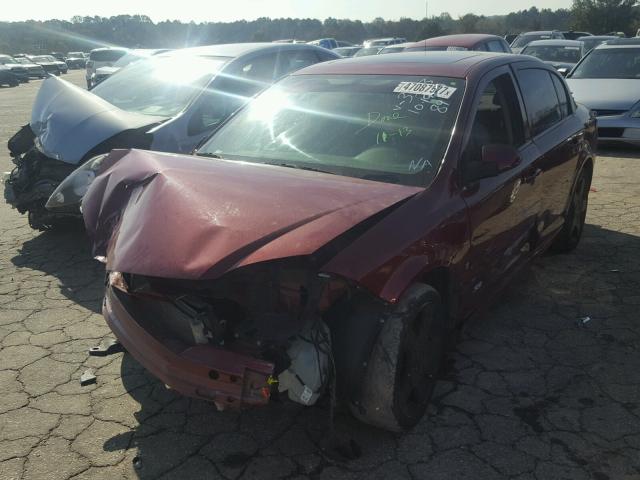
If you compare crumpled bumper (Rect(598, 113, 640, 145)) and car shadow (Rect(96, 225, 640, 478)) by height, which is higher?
crumpled bumper (Rect(598, 113, 640, 145))

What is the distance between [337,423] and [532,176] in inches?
82.7

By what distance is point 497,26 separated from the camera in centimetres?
6588

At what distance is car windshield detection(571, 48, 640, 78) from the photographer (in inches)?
409

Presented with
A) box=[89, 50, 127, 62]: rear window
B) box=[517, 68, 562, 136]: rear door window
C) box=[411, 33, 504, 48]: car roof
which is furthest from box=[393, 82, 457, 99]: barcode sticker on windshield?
box=[89, 50, 127, 62]: rear window

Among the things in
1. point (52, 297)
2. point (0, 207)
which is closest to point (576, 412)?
point (52, 297)

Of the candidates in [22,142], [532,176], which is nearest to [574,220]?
[532,176]

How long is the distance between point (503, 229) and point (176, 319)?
6.62ft

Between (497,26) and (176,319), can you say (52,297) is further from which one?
(497,26)

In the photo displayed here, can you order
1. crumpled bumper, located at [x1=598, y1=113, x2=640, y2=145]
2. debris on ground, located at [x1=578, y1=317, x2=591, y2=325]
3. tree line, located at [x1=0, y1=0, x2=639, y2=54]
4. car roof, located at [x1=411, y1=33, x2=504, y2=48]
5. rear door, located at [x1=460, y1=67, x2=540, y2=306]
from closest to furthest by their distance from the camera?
rear door, located at [x1=460, y1=67, x2=540, y2=306], debris on ground, located at [x1=578, y1=317, x2=591, y2=325], crumpled bumper, located at [x1=598, y1=113, x2=640, y2=145], car roof, located at [x1=411, y1=33, x2=504, y2=48], tree line, located at [x1=0, y1=0, x2=639, y2=54]

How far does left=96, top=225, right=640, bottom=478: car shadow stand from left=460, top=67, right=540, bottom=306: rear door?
1.44 ft

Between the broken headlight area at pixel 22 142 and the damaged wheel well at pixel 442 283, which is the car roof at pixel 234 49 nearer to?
the broken headlight area at pixel 22 142

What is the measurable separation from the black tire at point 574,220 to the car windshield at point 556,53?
1077 cm

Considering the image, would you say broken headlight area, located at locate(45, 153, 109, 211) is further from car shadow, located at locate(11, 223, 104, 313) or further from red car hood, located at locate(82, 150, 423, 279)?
red car hood, located at locate(82, 150, 423, 279)

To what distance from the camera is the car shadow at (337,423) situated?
2619 millimetres
